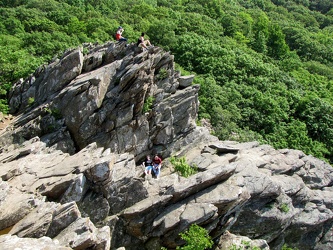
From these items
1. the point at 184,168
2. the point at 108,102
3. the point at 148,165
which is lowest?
the point at 184,168

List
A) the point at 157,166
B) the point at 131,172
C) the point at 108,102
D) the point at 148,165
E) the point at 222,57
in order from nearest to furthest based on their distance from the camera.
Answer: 1. the point at 131,172
2. the point at 157,166
3. the point at 148,165
4. the point at 108,102
5. the point at 222,57

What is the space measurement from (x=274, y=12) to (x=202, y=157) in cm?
11787

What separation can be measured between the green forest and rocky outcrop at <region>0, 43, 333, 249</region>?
816 cm

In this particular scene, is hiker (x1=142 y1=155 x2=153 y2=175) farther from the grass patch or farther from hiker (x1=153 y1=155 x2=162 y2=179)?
the grass patch

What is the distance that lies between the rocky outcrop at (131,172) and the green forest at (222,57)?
8159mm

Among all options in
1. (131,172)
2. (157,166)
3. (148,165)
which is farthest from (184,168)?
(131,172)

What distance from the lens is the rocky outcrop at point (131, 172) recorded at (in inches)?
826

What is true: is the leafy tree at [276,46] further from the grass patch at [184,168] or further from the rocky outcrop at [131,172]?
the grass patch at [184,168]

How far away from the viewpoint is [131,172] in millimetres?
24781

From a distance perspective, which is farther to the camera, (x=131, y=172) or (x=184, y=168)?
(x=184, y=168)

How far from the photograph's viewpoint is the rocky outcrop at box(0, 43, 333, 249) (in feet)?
68.8

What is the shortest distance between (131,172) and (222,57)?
44.7 metres

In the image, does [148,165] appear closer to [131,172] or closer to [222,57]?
[131,172]

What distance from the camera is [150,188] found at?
83.7 feet
